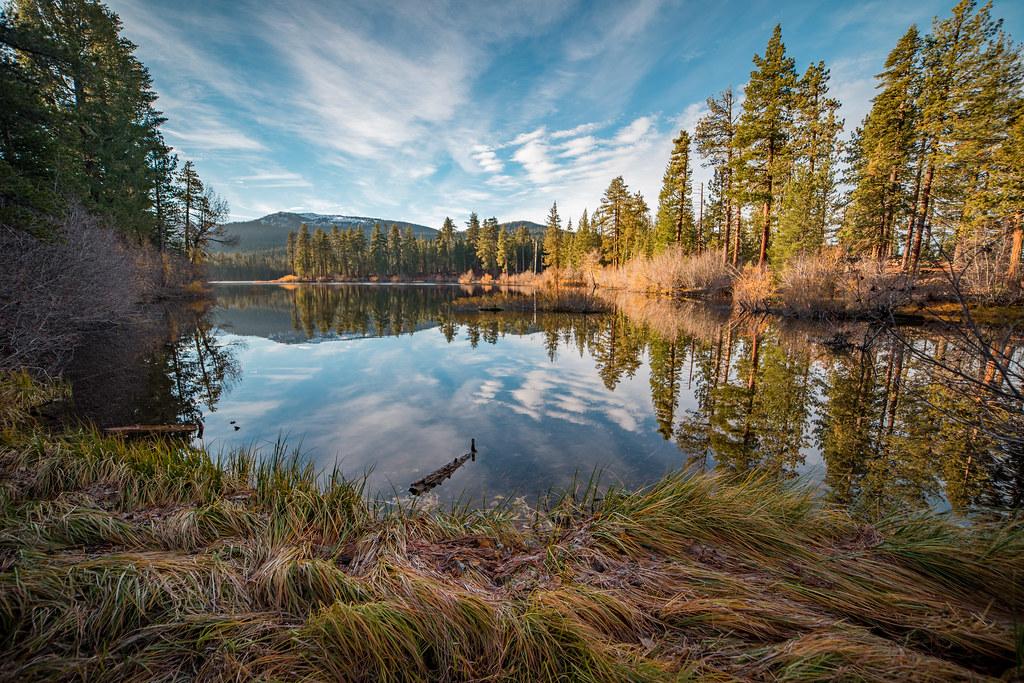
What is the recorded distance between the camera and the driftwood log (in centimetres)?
495

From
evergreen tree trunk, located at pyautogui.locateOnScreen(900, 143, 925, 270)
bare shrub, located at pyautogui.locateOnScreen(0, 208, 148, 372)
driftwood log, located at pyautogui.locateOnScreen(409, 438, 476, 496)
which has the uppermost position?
evergreen tree trunk, located at pyautogui.locateOnScreen(900, 143, 925, 270)

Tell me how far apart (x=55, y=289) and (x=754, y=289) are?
28445 millimetres

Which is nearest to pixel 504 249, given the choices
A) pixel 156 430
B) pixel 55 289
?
pixel 55 289

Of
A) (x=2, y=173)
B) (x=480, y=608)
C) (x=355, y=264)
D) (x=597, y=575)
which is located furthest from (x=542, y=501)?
(x=355, y=264)

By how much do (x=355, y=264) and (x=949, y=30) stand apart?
3525 inches

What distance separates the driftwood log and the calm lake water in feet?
0.57

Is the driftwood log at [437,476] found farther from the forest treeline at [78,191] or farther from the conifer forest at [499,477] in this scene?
the forest treeline at [78,191]

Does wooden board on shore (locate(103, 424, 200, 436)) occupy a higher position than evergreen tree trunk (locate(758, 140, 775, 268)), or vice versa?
evergreen tree trunk (locate(758, 140, 775, 268))

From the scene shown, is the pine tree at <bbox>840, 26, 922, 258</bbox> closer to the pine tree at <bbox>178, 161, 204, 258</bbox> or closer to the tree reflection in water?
the tree reflection in water

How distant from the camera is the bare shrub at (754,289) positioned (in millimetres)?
22469

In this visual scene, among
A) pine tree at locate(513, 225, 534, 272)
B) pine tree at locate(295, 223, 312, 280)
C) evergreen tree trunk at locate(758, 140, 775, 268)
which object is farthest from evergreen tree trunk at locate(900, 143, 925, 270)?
pine tree at locate(295, 223, 312, 280)

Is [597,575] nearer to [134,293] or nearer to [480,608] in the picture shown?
[480,608]

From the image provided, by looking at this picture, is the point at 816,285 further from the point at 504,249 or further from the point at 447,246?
the point at 447,246

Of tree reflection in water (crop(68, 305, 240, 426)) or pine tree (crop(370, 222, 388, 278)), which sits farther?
pine tree (crop(370, 222, 388, 278))
